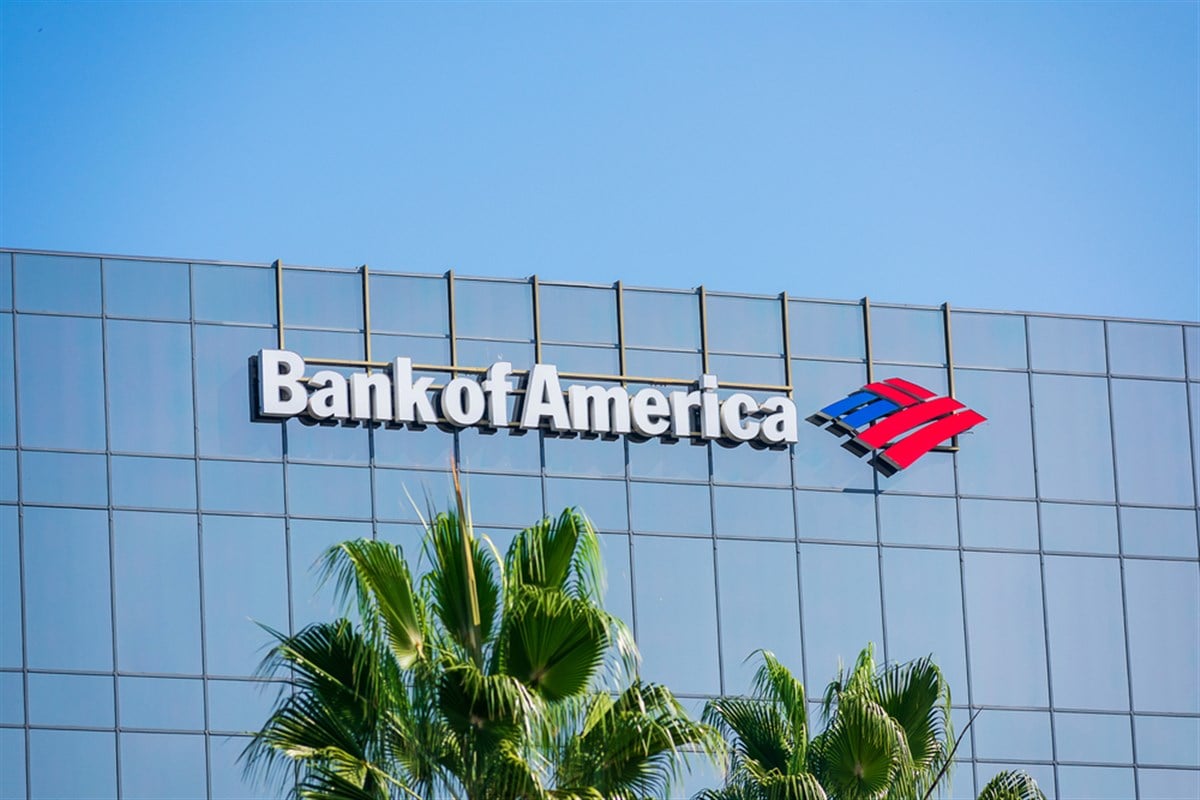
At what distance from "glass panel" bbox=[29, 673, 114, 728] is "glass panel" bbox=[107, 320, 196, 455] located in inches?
139

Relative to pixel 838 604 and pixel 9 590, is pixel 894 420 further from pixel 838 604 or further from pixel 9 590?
pixel 9 590

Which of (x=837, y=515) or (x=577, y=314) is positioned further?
(x=837, y=515)

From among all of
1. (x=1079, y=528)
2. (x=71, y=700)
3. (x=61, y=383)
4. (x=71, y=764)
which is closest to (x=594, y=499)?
(x=61, y=383)

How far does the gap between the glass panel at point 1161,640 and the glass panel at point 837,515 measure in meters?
4.98

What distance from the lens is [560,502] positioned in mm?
38094

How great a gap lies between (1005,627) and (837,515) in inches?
138

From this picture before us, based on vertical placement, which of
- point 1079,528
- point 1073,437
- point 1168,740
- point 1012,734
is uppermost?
point 1073,437

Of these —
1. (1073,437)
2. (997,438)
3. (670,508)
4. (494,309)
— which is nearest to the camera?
(494,309)

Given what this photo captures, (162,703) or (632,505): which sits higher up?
(632,505)

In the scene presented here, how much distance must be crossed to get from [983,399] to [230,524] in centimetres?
1323

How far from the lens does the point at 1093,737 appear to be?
40938 mm

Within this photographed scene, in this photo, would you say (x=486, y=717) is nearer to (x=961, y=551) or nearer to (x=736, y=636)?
(x=736, y=636)

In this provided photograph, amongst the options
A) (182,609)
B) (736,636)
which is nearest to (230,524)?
(182,609)

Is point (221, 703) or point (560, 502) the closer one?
point (221, 703)
